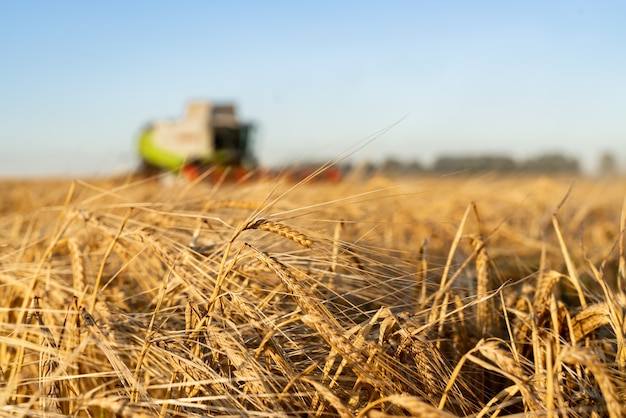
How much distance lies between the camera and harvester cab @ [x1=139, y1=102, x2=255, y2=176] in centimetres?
1395

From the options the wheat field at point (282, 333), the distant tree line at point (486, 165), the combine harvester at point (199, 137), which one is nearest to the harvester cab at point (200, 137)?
the combine harvester at point (199, 137)

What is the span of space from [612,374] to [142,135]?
15.6m

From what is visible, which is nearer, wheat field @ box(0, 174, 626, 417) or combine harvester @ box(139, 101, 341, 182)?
wheat field @ box(0, 174, 626, 417)

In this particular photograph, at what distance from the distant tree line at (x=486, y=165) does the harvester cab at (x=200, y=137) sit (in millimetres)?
6370

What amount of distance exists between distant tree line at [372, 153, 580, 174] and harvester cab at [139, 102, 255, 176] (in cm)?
637

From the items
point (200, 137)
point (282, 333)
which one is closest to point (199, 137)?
point (200, 137)

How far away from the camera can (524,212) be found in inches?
161

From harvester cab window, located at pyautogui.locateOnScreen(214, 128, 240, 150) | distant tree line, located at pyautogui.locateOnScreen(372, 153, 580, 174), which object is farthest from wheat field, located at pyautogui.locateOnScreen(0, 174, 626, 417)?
harvester cab window, located at pyautogui.locateOnScreen(214, 128, 240, 150)

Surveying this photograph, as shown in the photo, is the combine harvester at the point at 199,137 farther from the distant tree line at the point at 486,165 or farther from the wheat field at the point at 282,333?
the wheat field at the point at 282,333

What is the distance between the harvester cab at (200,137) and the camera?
13.9m

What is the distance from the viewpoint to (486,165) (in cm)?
542

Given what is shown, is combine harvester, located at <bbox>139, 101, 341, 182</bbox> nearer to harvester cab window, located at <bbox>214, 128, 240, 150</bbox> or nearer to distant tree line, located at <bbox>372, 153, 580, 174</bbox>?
harvester cab window, located at <bbox>214, 128, 240, 150</bbox>

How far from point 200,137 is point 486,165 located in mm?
9556

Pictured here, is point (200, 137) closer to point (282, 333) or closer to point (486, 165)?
point (486, 165)
